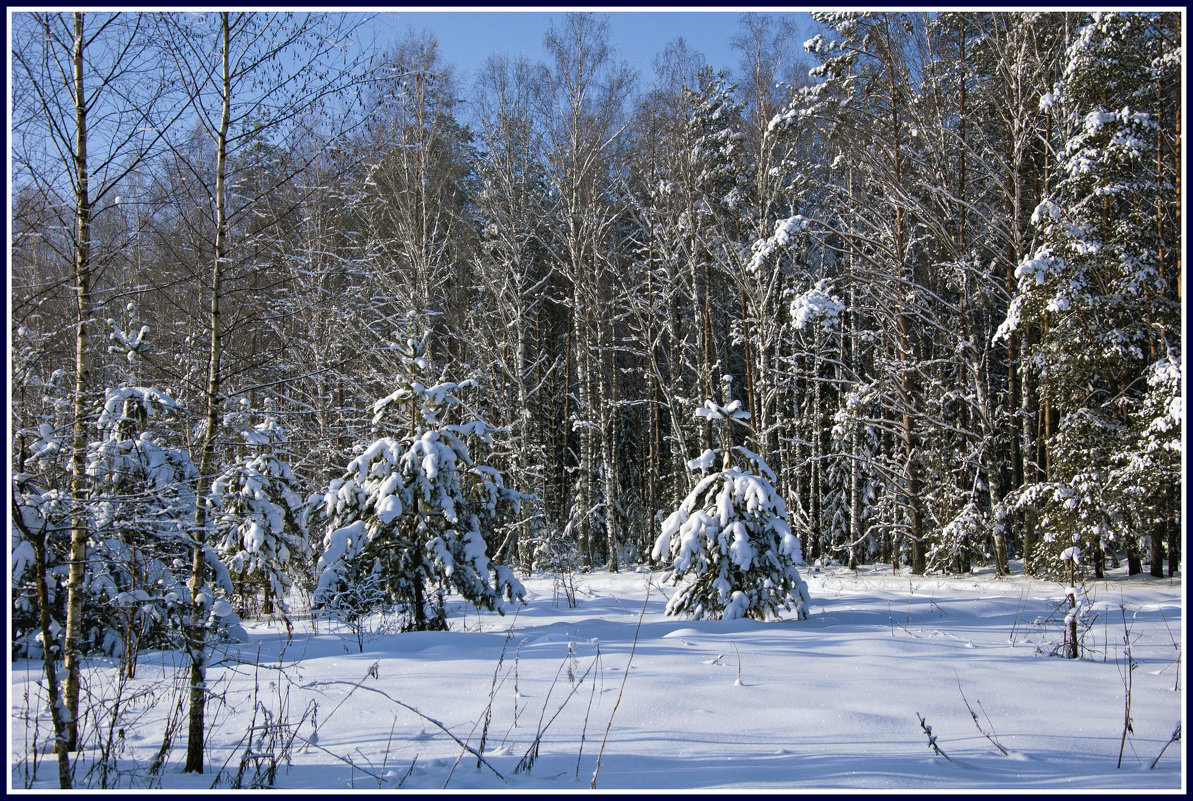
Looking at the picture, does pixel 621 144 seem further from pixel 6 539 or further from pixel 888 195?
pixel 6 539

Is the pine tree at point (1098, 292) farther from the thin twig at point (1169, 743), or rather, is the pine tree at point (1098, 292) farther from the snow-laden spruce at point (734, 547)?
the thin twig at point (1169, 743)

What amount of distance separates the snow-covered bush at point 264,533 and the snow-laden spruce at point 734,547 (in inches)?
175

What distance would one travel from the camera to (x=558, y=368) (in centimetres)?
2305

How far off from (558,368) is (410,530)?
15278 mm

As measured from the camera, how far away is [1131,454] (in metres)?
9.99

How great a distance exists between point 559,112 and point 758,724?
1621cm

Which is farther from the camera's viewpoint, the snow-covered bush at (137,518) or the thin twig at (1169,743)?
the snow-covered bush at (137,518)

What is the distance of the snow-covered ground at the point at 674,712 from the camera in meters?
3.18

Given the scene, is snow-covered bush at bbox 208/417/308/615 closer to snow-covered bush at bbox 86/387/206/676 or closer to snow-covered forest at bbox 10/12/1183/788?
snow-covered forest at bbox 10/12/1183/788

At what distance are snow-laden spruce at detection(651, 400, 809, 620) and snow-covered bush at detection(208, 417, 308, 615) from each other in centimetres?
445

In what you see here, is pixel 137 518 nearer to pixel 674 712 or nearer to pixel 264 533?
pixel 674 712

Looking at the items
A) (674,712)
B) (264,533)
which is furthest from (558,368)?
(674,712)

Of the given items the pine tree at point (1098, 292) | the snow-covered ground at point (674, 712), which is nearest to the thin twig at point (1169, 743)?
the snow-covered ground at point (674, 712)

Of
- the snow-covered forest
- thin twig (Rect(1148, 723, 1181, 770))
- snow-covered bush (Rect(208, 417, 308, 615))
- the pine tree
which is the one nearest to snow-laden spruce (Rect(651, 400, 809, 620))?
the snow-covered forest
